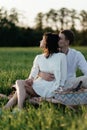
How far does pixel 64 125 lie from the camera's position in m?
4.84

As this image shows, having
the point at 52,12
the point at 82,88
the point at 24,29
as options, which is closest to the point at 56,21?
the point at 52,12

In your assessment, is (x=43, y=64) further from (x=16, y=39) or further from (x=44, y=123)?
(x=16, y=39)

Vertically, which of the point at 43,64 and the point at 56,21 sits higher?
the point at 43,64

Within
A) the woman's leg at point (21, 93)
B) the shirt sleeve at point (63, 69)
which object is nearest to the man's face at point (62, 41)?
the shirt sleeve at point (63, 69)

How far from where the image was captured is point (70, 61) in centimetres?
833

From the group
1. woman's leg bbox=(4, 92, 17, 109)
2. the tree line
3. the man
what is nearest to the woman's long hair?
the man

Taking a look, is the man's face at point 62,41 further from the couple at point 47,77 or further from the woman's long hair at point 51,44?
the woman's long hair at point 51,44

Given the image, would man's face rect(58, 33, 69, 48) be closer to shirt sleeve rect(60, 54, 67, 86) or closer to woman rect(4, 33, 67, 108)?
woman rect(4, 33, 67, 108)

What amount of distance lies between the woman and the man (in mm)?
120

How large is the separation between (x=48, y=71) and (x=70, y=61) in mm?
690

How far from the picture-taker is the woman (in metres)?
7.52

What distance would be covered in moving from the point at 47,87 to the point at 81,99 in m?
0.59

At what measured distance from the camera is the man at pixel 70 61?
779 cm

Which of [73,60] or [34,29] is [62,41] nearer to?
[73,60]
